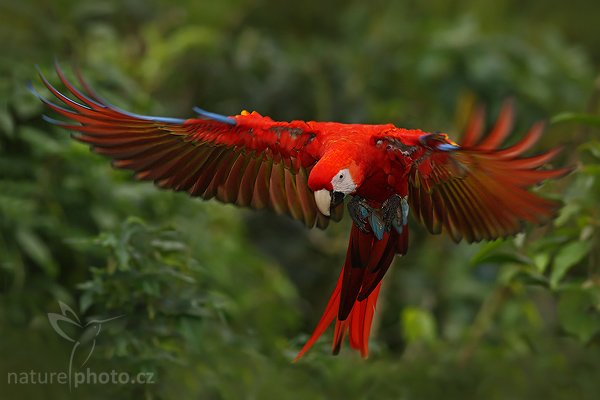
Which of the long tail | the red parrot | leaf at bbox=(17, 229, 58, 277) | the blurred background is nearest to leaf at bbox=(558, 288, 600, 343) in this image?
the blurred background

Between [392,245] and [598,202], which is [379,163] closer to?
[392,245]

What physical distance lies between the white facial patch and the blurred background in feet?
2.09

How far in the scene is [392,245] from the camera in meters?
2.42

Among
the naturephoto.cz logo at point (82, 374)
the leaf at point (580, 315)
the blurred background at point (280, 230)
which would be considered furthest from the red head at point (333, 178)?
the leaf at point (580, 315)

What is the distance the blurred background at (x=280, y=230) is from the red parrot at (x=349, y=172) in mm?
237

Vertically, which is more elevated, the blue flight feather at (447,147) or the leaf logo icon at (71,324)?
the blue flight feather at (447,147)

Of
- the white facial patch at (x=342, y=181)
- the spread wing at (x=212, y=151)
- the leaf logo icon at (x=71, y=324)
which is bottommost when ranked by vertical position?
the leaf logo icon at (x=71, y=324)

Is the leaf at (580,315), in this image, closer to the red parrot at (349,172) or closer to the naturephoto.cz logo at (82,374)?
the red parrot at (349,172)

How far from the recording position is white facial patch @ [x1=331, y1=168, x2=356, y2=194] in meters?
2.17

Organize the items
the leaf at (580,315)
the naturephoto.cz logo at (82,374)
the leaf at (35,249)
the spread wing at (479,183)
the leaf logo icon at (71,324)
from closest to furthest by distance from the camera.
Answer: the spread wing at (479,183) → the naturephoto.cz logo at (82,374) → the leaf logo icon at (71,324) → the leaf at (580,315) → the leaf at (35,249)

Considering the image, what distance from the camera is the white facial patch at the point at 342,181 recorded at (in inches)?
85.4

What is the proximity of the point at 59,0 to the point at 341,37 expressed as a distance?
2.05m

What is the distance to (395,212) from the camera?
2350 millimetres

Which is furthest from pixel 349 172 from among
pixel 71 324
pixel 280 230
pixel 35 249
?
pixel 280 230
